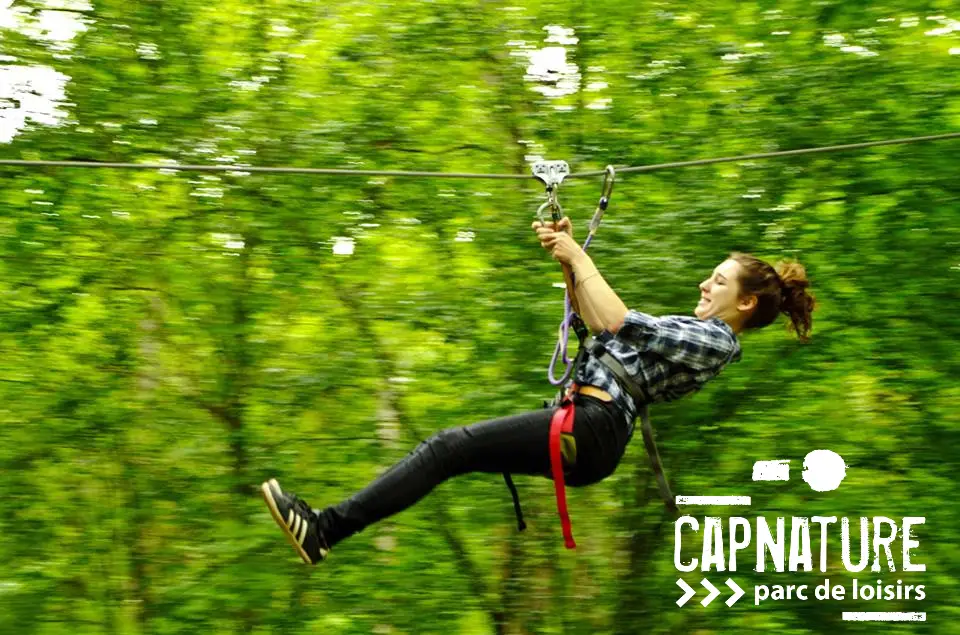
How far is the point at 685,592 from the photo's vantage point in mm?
4895

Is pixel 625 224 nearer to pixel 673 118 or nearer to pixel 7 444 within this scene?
pixel 673 118

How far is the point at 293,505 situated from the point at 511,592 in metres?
2.38

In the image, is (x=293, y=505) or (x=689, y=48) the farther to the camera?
(x=689, y=48)

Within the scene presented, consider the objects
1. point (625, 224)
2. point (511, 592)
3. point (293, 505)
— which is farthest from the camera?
point (511, 592)

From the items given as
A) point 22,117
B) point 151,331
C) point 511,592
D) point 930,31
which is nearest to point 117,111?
point 22,117

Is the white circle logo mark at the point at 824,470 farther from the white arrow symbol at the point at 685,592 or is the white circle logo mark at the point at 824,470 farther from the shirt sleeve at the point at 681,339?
the shirt sleeve at the point at 681,339

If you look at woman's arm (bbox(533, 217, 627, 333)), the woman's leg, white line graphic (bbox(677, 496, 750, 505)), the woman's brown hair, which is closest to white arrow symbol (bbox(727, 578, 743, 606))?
white line graphic (bbox(677, 496, 750, 505))

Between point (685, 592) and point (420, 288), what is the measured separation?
5.54 ft

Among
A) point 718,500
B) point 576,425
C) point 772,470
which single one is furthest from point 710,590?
point 576,425

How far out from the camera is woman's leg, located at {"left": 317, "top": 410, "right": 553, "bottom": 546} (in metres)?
2.88

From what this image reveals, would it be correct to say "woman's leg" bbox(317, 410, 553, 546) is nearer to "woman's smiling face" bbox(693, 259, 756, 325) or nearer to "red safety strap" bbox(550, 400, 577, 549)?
"red safety strap" bbox(550, 400, 577, 549)

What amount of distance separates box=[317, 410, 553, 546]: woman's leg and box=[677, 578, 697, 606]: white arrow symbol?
7.12 feet

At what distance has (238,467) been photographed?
5.05m

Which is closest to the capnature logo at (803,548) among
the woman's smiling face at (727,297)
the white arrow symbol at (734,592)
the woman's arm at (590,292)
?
the white arrow symbol at (734,592)
